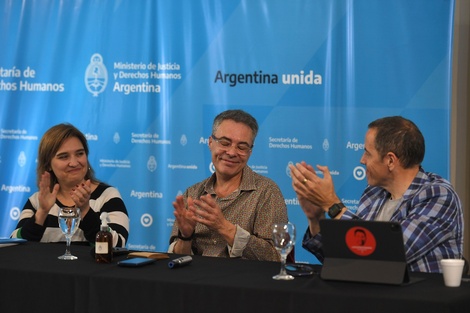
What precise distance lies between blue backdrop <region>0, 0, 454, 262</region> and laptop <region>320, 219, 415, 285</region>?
2.45 metres

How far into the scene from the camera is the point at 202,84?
5.44m

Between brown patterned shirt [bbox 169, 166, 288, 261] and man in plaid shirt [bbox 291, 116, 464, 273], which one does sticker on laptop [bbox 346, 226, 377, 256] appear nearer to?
man in plaid shirt [bbox 291, 116, 464, 273]

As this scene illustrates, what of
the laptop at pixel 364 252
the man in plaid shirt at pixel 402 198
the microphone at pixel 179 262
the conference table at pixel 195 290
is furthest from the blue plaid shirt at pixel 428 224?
the microphone at pixel 179 262

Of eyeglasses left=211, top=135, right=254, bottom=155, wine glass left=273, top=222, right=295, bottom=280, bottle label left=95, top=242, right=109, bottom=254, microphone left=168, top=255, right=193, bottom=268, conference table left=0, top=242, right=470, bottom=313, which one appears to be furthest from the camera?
eyeglasses left=211, top=135, right=254, bottom=155

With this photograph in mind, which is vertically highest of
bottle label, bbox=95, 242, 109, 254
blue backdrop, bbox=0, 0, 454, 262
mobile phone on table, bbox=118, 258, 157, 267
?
blue backdrop, bbox=0, 0, 454, 262

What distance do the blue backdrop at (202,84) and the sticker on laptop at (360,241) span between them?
8.06 feet

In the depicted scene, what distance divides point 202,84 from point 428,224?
2778 mm

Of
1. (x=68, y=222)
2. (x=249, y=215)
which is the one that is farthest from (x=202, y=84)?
(x=68, y=222)

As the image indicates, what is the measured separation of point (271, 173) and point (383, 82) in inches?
37.9

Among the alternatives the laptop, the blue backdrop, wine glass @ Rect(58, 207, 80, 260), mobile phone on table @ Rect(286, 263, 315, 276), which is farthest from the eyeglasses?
the blue backdrop

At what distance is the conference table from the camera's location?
2387 millimetres

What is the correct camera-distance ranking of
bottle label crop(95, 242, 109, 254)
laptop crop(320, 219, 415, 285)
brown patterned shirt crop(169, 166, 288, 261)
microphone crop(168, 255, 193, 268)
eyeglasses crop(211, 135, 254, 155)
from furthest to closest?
eyeglasses crop(211, 135, 254, 155) < brown patterned shirt crop(169, 166, 288, 261) < bottle label crop(95, 242, 109, 254) < microphone crop(168, 255, 193, 268) < laptop crop(320, 219, 415, 285)

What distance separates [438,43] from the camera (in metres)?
4.86

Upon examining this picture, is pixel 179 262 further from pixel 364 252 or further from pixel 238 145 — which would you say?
pixel 238 145
